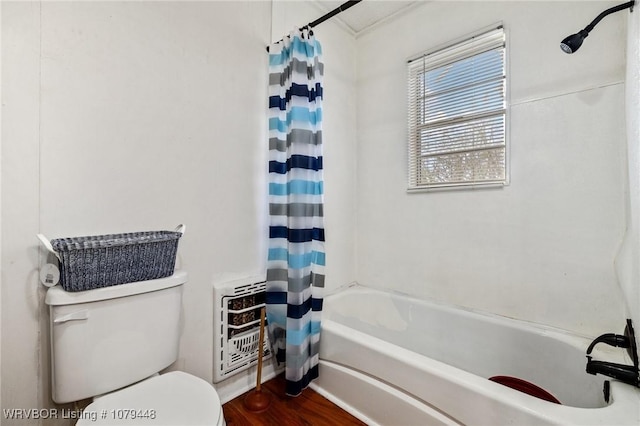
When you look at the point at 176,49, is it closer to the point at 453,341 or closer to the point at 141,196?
the point at 141,196

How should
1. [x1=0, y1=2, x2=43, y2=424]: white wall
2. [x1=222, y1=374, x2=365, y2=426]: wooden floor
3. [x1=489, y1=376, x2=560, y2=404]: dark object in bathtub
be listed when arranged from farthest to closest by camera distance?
[x1=222, y1=374, x2=365, y2=426]: wooden floor
[x1=489, y1=376, x2=560, y2=404]: dark object in bathtub
[x1=0, y1=2, x2=43, y2=424]: white wall

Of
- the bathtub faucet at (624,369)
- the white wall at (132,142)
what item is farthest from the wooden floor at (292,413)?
the bathtub faucet at (624,369)

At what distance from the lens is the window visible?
1.64m

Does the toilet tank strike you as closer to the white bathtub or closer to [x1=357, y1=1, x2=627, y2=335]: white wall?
the white bathtub

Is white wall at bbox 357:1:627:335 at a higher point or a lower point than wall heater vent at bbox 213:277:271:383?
higher

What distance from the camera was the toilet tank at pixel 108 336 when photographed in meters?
0.92

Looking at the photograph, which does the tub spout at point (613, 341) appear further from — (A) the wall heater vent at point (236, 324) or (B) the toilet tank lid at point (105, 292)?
(B) the toilet tank lid at point (105, 292)

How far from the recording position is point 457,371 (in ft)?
3.69

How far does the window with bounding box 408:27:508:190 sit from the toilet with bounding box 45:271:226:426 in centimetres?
174

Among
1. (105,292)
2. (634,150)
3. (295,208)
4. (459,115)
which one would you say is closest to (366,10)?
(459,115)

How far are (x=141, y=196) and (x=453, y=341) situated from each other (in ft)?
6.29

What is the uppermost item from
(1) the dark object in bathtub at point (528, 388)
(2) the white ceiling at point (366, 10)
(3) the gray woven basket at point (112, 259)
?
(2) the white ceiling at point (366, 10)

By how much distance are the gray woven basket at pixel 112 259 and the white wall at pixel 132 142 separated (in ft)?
0.52

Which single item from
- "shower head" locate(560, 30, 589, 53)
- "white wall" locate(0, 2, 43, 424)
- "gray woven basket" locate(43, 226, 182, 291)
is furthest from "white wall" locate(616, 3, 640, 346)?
"white wall" locate(0, 2, 43, 424)
